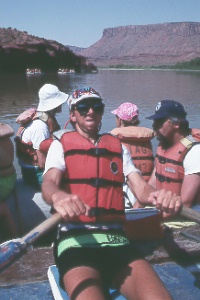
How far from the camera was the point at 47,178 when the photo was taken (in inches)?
93.0

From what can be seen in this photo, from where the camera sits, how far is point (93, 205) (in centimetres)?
237

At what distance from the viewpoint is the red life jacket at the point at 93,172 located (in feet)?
7.86

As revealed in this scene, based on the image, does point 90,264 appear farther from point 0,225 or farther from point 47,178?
point 0,225

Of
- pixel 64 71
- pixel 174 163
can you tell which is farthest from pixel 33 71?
pixel 174 163

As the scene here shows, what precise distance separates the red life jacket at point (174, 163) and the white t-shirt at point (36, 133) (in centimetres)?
147

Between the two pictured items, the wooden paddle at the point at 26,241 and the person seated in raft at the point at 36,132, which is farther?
the person seated in raft at the point at 36,132

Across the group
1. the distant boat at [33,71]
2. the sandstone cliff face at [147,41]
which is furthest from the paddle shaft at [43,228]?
the sandstone cliff face at [147,41]

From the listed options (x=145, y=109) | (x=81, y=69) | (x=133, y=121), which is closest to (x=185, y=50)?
(x=81, y=69)

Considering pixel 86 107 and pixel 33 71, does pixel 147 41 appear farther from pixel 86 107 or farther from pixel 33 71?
pixel 86 107

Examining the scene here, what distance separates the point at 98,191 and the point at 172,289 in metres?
0.85

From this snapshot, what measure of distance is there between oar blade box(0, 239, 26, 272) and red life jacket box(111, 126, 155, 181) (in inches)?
110

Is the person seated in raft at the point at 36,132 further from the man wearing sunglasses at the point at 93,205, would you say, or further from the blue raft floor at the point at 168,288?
the man wearing sunglasses at the point at 93,205

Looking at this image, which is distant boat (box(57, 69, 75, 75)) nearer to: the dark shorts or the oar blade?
the dark shorts

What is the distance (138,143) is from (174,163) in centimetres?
119
